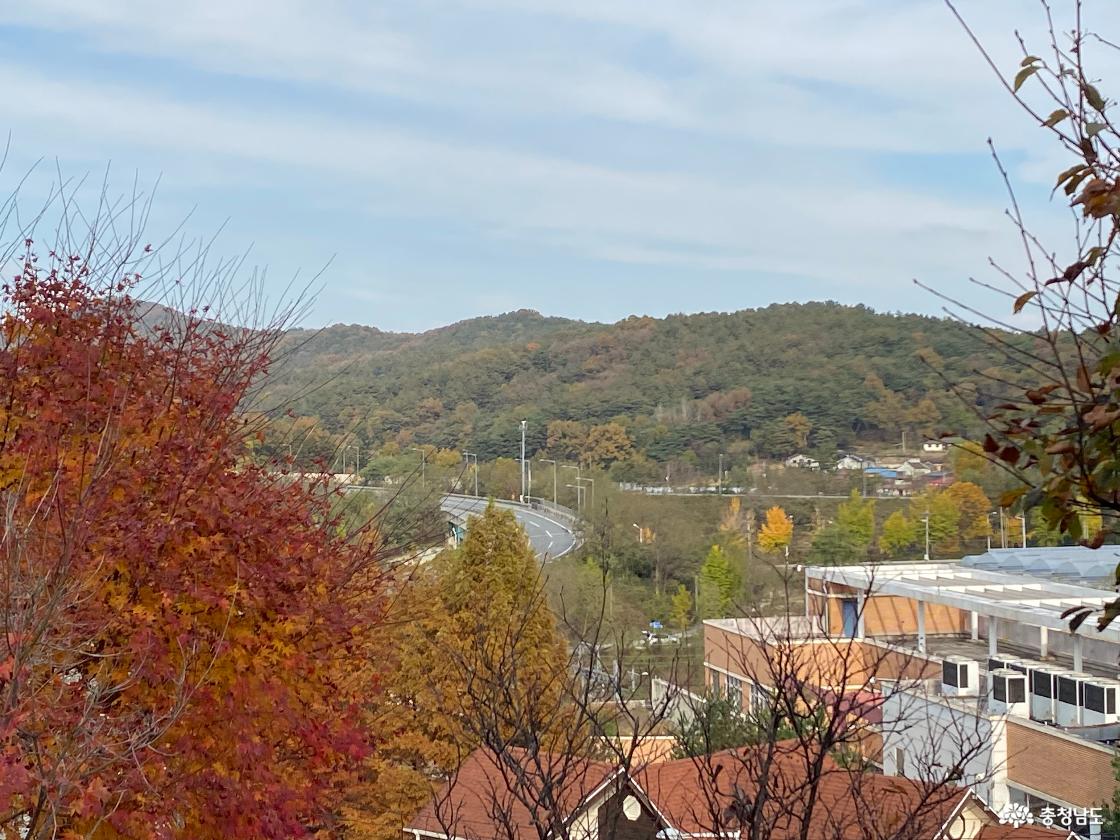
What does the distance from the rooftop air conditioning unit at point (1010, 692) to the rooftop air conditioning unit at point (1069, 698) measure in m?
0.73

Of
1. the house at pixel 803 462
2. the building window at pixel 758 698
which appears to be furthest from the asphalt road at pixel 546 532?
the building window at pixel 758 698

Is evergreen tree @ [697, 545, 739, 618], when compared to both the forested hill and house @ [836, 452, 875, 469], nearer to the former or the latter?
the forested hill

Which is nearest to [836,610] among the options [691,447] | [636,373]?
[691,447]

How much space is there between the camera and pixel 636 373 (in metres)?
89.9

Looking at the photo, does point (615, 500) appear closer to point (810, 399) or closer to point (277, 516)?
point (810, 399)

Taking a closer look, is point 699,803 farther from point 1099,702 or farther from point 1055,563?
point 1055,563

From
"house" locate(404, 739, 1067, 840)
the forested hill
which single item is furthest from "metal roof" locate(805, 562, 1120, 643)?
the forested hill

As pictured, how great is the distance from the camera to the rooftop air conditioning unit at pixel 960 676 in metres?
20.9

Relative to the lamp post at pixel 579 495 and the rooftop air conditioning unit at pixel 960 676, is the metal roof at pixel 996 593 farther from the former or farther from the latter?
the lamp post at pixel 579 495

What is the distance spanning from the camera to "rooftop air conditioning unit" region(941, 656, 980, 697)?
20938mm

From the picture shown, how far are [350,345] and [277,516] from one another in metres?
83.5

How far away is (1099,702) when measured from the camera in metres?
19.2

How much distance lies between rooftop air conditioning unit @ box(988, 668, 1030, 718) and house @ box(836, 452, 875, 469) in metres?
52.3

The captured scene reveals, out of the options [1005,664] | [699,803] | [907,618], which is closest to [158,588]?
[699,803]
